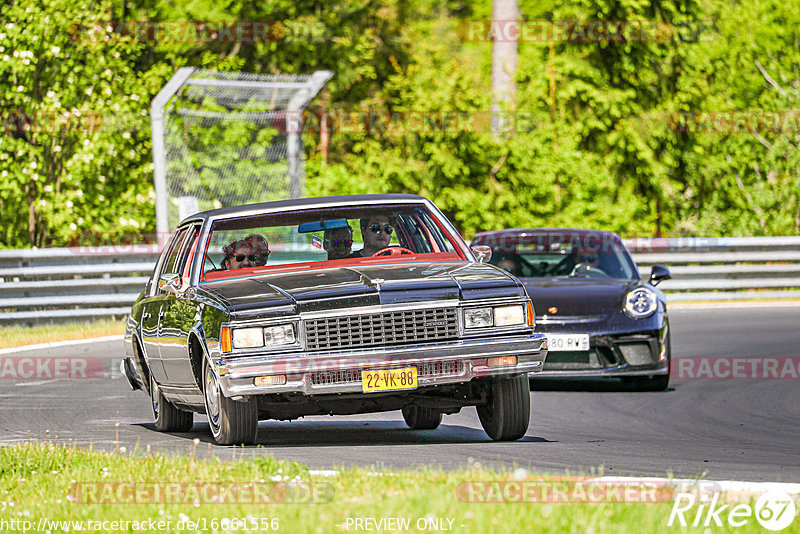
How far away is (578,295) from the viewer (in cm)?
1245

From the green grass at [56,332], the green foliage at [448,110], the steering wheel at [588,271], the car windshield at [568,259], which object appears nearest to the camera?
the steering wheel at [588,271]

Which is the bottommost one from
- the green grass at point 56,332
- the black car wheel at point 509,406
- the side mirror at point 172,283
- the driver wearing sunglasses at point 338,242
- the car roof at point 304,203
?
the green grass at point 56,332

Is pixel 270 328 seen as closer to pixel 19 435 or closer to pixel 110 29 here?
pixel 19 435

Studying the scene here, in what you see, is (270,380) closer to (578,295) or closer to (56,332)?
(578,295)

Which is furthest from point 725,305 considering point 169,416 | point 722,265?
point 169,416

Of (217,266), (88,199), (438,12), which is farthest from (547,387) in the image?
(438,12)

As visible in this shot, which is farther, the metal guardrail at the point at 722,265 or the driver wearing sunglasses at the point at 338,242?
the metal guardrail at the point at 722,265

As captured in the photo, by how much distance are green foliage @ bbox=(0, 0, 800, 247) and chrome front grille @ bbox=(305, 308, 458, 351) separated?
15421 millimetres

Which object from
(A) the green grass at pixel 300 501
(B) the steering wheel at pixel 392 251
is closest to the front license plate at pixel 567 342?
(B) the steering wheel at pixel 392 251

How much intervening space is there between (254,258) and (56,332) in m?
9.91

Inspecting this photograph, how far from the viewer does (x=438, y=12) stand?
177ft

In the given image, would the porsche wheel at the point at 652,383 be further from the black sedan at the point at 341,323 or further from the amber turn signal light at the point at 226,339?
the amber turn signal light at the point at 226,339

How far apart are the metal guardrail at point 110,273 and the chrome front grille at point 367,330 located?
38.6 ft

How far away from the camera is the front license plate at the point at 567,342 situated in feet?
39.4
